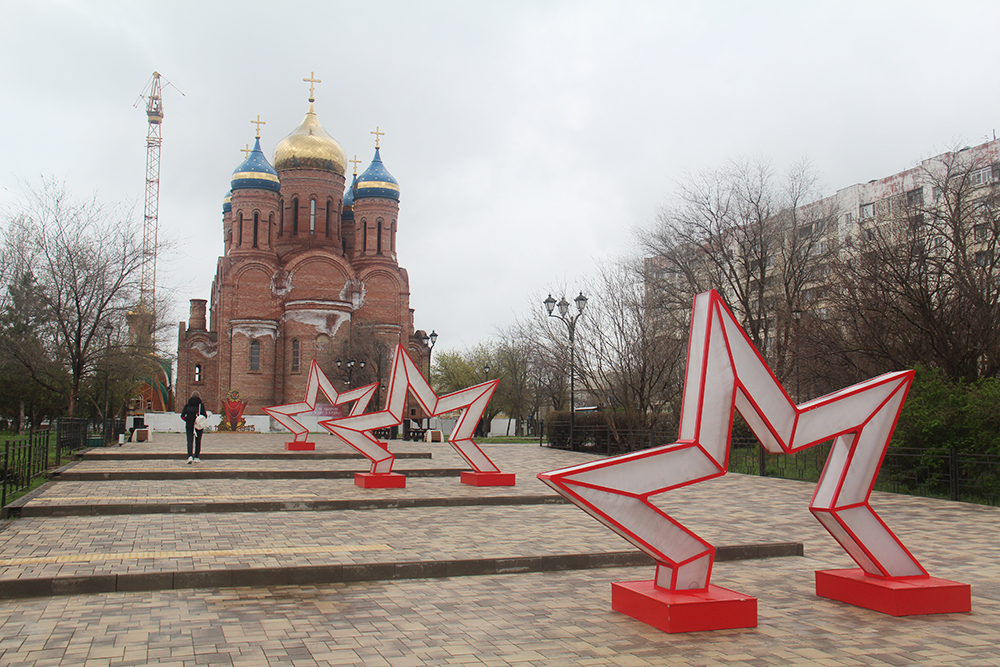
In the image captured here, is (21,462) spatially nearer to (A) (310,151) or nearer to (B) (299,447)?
(B) (299,447)

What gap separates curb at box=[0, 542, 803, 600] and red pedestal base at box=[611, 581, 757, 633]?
1.96 meters

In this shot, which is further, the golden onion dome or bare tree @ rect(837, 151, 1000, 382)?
the golden onion dome

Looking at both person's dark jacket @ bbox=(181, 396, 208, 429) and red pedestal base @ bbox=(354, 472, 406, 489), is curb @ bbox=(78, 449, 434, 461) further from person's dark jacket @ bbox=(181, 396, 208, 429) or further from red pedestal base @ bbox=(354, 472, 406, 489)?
red pedestal base @ bbox=(354, 472, 406, 489)

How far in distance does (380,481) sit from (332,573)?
22.8 ft

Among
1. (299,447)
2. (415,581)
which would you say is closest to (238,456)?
(299,447)

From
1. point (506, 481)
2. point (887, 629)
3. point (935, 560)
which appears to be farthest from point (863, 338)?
point (887, 629)

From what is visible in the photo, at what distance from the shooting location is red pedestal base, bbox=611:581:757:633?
17.9ft

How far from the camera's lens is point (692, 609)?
18.0 feet

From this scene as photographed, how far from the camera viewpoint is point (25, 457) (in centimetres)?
1270

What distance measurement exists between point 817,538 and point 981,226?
47.3 feet

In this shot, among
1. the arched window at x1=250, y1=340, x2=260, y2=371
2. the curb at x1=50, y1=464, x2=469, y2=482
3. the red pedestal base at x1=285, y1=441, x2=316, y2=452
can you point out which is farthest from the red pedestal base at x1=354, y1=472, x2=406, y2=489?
the arched window at x1=250, y1=340, x2=260, y2=371

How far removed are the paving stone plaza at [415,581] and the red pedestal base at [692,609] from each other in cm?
10

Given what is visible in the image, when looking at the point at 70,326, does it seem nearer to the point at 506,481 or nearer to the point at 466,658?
the point at 506,481

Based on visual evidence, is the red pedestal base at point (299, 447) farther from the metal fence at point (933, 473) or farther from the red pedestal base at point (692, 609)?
the red pedestal base at point (692, 609)
